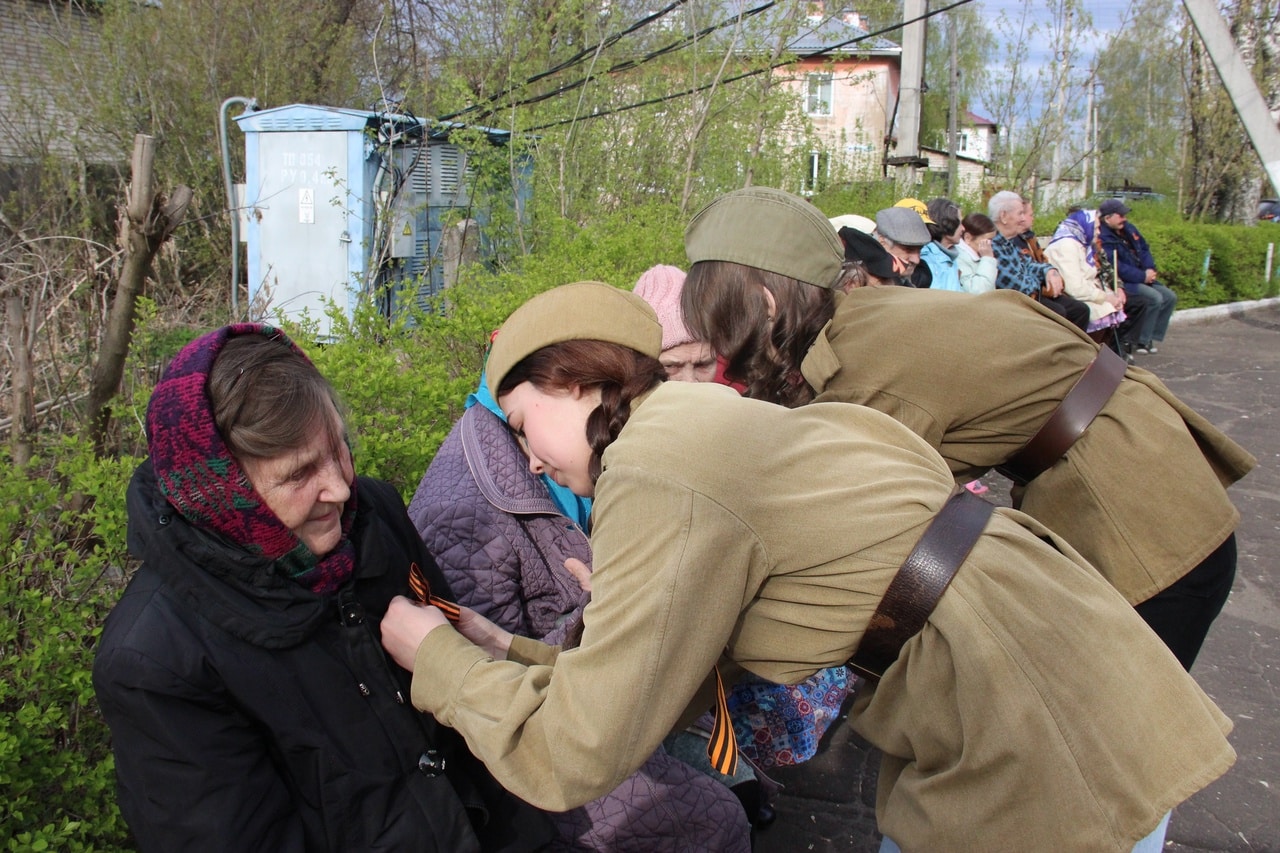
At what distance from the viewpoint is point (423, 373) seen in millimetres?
3199

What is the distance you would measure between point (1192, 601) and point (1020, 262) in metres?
5.97

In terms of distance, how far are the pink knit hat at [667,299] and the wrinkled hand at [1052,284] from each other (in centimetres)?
549

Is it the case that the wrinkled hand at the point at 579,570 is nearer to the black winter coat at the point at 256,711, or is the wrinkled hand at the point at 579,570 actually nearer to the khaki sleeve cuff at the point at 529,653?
the khaki sleeve cuff at the point at 529,653

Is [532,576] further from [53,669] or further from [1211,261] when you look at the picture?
[1211,261]

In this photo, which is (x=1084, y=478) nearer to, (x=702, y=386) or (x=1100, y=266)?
(x=702, y=386)

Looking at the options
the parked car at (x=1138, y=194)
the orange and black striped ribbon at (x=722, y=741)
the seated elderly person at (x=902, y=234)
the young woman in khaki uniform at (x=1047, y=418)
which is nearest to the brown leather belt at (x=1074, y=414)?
the young woman in khaki uniform at (x=1047, y=418)

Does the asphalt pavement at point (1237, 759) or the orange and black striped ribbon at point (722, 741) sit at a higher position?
the orange and black striped ribbon at point (722, 741)

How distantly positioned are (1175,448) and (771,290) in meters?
0.99

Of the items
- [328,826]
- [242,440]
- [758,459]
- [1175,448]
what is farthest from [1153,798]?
[242,440]

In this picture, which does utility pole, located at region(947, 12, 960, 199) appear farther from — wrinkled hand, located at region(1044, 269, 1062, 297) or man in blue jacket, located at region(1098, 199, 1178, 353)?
wrinkled hand, located at region(1044, 269, 1062, 297)

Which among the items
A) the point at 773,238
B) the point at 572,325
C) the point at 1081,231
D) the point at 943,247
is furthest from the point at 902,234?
the point at 1081,231

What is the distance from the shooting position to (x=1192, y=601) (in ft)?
7.29

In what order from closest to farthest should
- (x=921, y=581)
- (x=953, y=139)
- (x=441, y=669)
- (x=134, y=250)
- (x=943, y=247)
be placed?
(x=921, y=581), (x=441, y=669), (x=134, y=250), (x=943, y=247), (x=953, y=139)

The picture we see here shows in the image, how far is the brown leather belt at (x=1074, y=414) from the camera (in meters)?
2.17
